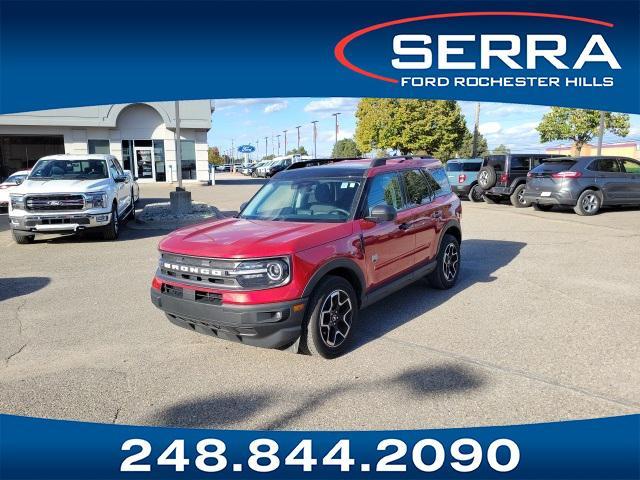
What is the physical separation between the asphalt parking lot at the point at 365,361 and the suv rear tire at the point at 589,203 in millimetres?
7653

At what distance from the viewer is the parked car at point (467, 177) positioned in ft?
63.4

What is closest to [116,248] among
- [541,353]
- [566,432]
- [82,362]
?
[82,362]

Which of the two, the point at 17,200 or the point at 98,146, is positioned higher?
the point at 98,146

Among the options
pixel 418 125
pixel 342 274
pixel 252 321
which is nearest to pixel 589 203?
pixel 342 274

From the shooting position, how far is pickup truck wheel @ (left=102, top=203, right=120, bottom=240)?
419 inches

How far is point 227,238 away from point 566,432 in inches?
117

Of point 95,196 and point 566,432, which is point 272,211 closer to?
point 566,432

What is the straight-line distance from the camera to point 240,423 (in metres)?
3.46

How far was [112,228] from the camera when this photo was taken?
10.7m

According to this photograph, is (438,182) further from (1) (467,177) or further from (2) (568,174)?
(1) (467,177)

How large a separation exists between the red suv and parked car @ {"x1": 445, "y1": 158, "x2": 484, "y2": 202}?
46.1 feet

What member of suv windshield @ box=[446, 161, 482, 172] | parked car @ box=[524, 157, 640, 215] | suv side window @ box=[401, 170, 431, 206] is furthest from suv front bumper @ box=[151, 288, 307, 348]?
suv windshield @ box=[446, 161, 482, 172]

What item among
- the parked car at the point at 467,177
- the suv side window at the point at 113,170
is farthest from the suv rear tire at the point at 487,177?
the suv side window at the point at 113,170

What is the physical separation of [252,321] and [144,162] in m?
30.0
